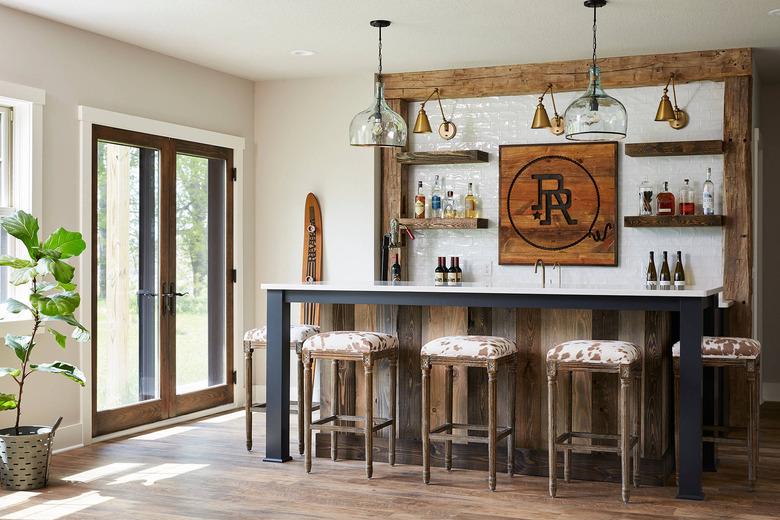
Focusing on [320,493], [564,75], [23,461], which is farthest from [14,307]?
[564,75]

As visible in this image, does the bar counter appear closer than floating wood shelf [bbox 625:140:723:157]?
Yes

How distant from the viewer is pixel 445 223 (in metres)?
7.13

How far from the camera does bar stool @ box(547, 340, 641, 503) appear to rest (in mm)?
4426

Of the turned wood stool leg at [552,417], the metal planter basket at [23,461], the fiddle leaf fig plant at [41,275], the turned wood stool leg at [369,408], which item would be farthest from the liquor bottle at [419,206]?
the metal planter basket at [23,461]

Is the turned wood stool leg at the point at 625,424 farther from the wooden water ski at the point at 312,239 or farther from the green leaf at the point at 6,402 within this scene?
the wooden water ski at the point at 312,239

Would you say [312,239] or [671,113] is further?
[312,239]

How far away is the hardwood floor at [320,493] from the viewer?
4340 mm

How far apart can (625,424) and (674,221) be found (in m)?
2.50

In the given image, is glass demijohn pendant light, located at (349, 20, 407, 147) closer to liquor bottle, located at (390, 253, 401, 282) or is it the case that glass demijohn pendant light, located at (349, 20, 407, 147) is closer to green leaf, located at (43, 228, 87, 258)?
green leaf, located at (43, 228, 87, 258)

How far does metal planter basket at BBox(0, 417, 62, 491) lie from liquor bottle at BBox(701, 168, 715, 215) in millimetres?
4565

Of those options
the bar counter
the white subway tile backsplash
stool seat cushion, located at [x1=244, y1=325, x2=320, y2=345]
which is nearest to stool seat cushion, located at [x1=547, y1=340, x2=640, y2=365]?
the bar counter

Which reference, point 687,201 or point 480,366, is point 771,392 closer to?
point 687,201

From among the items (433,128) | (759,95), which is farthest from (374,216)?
(759,95)

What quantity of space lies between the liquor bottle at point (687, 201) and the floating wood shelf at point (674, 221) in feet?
0.30
